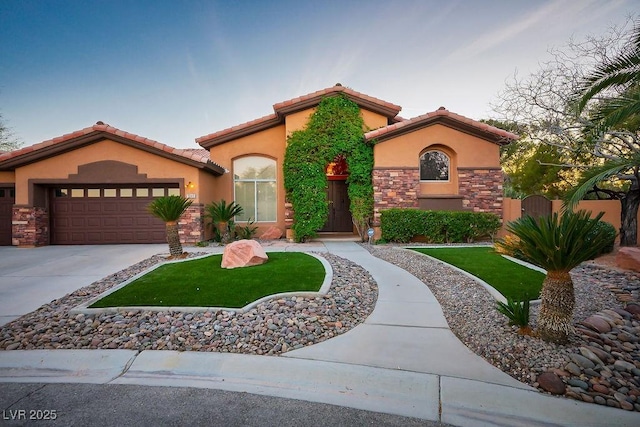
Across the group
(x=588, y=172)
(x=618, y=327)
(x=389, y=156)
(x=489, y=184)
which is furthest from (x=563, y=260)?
(x=489, y=184)

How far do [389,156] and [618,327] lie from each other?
30.6 feet

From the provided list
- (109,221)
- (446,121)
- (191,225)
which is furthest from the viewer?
(446,121)

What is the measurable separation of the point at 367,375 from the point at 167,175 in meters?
11.7

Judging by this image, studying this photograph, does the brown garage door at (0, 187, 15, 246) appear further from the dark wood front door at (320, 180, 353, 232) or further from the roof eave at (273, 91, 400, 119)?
the dark wood front door at (320, 180, 353, 232)

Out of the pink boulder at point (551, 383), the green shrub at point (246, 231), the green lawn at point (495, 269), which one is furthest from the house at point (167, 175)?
the pink boulder at point (551, 383)

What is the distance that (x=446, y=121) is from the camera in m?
12.5

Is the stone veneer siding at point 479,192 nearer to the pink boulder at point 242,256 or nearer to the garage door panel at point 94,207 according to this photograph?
the pink boulder at point 242,256

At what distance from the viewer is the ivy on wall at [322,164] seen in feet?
41.1

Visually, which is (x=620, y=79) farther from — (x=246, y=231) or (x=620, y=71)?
(x=246, y=231)

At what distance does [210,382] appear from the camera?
10.2 feet

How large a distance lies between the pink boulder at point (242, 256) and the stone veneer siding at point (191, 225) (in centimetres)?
512

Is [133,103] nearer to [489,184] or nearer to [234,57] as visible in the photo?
[234,57]

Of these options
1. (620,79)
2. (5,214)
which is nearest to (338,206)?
(620,79)

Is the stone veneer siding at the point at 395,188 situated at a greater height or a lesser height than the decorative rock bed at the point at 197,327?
greater
